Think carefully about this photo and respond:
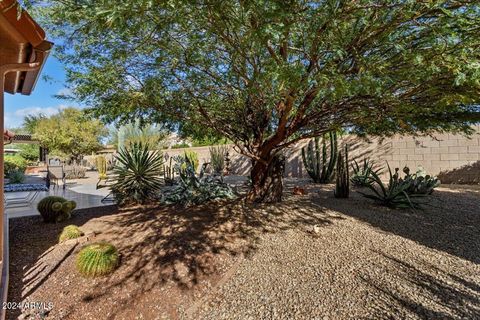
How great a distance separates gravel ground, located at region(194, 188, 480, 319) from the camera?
2.65 meters

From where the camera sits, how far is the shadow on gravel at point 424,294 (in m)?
2.51

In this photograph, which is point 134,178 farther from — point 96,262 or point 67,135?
point 67,135

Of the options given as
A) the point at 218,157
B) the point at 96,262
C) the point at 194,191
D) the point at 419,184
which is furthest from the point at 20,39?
the point at 218,157

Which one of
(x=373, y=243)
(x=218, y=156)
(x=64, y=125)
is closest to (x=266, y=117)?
(x=373, y=243)

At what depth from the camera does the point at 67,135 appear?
22047mm

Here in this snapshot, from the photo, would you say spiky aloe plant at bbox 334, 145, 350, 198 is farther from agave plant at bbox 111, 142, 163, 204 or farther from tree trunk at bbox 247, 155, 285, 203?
agave plant at bbox 111, 142, 163, 204

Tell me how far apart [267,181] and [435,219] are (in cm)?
334

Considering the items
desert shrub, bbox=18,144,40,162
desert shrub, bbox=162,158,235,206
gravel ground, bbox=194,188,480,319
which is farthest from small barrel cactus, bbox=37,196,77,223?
desert shrub, bbox=18,144,40,162

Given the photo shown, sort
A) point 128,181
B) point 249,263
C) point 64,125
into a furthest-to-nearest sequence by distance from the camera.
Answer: point 64,125 < point 128,181 < point 249,263

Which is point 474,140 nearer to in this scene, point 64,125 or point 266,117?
point 266,117

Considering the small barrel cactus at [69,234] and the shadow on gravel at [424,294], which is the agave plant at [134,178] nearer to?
the small barrel cactus at [69,234]

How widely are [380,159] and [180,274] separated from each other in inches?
408

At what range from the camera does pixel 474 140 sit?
30.6ft

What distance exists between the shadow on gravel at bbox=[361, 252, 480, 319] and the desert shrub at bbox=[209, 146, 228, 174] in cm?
1281
